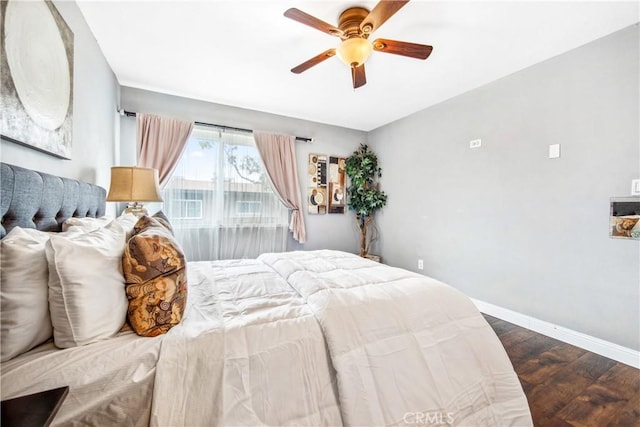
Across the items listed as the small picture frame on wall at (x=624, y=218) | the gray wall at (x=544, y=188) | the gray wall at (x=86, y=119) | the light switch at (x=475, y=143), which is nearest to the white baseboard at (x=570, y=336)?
the gray wall at (x=544, y=188)

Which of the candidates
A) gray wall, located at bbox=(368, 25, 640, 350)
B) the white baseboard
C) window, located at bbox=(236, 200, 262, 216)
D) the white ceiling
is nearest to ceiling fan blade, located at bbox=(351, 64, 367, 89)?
the white ceiling

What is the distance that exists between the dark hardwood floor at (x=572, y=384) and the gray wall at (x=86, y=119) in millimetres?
2877

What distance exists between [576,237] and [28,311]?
3297 mm

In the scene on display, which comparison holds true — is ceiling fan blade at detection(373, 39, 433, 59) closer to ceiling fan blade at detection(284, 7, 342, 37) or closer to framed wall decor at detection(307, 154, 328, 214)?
ceiling fan blade at detection(284, 7, 342, 37)

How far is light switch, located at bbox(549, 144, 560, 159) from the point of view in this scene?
219cm

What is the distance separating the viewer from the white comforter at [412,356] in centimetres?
99

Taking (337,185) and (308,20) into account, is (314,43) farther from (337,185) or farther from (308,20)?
(337,185)

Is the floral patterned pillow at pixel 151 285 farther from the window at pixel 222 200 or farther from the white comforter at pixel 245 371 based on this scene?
the window at pixel 222 200

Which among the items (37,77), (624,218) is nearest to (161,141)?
(37,77)

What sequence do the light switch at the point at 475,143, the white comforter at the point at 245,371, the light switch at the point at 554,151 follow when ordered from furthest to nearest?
the light switch at the point at 475,143 → the light switch at the point at 554,151 → the white comforter at the point at 245,371

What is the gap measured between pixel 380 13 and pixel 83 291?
1.93 meters

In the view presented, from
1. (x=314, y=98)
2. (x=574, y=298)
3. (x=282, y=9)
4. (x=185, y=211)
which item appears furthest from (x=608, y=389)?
(x=185, y=211)

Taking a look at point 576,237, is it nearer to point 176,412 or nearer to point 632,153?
point 632,153

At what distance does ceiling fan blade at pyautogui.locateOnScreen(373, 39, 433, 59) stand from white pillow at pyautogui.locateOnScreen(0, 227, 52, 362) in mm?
2036
